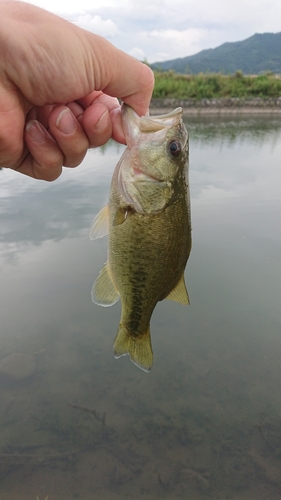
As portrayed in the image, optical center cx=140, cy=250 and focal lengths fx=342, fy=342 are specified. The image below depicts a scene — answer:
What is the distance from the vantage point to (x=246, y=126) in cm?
2138

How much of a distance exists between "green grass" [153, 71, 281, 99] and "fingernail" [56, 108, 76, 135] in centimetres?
2835

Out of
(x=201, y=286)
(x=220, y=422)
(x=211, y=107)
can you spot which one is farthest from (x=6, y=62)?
(x=211, y=107)

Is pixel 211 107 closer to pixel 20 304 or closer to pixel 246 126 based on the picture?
pixel 246 126

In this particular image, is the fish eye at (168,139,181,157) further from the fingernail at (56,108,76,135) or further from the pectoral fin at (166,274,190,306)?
the pectoral fin at (166,274,190,306)

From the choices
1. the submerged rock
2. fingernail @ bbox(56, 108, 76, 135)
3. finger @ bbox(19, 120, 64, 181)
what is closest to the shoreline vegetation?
the submerged rock

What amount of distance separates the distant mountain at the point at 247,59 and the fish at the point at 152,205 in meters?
107

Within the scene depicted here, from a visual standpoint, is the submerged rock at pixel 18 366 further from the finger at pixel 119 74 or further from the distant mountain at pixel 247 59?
the distant mountain at pixel 247 59

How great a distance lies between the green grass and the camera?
28.0m

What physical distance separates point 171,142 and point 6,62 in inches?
32.7

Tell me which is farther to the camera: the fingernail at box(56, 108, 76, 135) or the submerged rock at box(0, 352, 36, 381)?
the submerged rock at box(0, 352, 36, 381)

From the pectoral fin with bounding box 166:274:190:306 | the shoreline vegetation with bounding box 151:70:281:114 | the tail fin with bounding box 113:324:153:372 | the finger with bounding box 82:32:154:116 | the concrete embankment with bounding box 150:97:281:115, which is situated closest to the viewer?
the finger with bounding box 82:32:154:116

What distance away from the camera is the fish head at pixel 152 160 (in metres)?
1.72

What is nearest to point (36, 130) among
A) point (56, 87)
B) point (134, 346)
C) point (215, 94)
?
point (56, 87)

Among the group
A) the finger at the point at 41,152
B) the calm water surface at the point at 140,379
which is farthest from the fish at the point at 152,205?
the calm water surface at the point at 140,379
